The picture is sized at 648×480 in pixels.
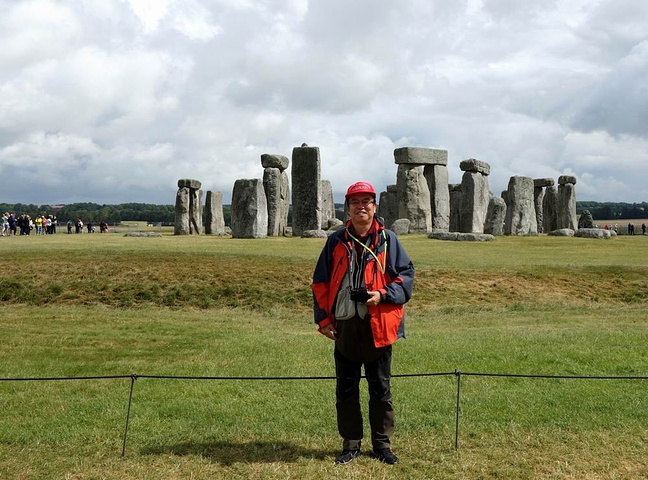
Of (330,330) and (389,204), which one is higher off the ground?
(389,204)

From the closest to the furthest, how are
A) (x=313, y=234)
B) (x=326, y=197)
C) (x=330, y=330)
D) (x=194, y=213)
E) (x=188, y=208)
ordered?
(x=330, y=330) → (x=313, y=234) → (x=188, y=208) → (x=194, y=213) → (x=326, y=197)

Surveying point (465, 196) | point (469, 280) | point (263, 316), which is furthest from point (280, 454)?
point (465, 196)

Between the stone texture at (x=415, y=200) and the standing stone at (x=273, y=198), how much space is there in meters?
7.07

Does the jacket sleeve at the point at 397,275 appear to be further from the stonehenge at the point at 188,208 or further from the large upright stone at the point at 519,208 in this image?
the stonehenge at the point at 188,208

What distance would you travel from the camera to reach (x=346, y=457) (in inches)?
217

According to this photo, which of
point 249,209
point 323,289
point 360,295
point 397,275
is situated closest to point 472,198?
point 249,209

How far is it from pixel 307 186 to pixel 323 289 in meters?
24.9

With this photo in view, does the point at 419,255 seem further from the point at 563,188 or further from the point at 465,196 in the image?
the point at 563,188

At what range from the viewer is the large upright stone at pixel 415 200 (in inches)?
1366

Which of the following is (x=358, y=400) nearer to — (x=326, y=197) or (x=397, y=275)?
(x=397, y=275)

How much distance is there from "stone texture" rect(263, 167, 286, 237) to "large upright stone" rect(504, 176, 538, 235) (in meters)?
13.2

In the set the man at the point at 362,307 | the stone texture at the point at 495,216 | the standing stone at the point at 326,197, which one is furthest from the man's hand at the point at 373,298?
the standing stone at the point at 326,197

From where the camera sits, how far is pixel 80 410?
726 centimetres

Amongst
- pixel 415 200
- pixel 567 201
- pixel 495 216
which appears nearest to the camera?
pixel 495 216
